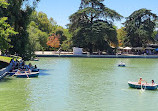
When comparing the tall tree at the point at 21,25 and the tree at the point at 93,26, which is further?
the tree at the point at 93,26

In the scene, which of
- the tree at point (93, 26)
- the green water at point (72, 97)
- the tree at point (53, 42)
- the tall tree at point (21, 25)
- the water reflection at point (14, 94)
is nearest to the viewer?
the water reflection at point (14, 94)

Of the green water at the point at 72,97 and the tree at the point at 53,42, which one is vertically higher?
the tree at the point at 53,42

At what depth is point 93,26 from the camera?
8044 centimetres

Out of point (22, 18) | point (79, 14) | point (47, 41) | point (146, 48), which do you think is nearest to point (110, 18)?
point (79, 14)

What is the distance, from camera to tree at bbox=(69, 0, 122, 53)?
8019 centimetres

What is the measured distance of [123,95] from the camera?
2220 cm

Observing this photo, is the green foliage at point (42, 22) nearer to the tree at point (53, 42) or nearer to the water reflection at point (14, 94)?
the tree at point (53, 42)

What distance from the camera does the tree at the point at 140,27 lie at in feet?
288

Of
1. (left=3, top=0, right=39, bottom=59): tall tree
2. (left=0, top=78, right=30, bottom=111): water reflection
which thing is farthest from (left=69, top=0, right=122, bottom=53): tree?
(left=0, top=78, right=30, bottom=111): water reflection

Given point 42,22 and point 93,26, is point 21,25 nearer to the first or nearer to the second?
point 93,26

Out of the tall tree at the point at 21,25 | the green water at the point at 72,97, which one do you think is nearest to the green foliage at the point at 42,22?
the tall tree at the point at 21,25

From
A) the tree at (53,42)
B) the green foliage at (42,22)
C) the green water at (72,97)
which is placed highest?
the green foliage at (42,22)

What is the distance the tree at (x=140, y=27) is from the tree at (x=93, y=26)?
8.59 meters

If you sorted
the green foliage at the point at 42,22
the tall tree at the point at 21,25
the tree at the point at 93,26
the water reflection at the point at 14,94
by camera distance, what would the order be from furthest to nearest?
the green foliage at the point at 42,22, the tree at the point at 93,26, the tall tree at the point at 21,25, the water reflection at the point at 14,94
